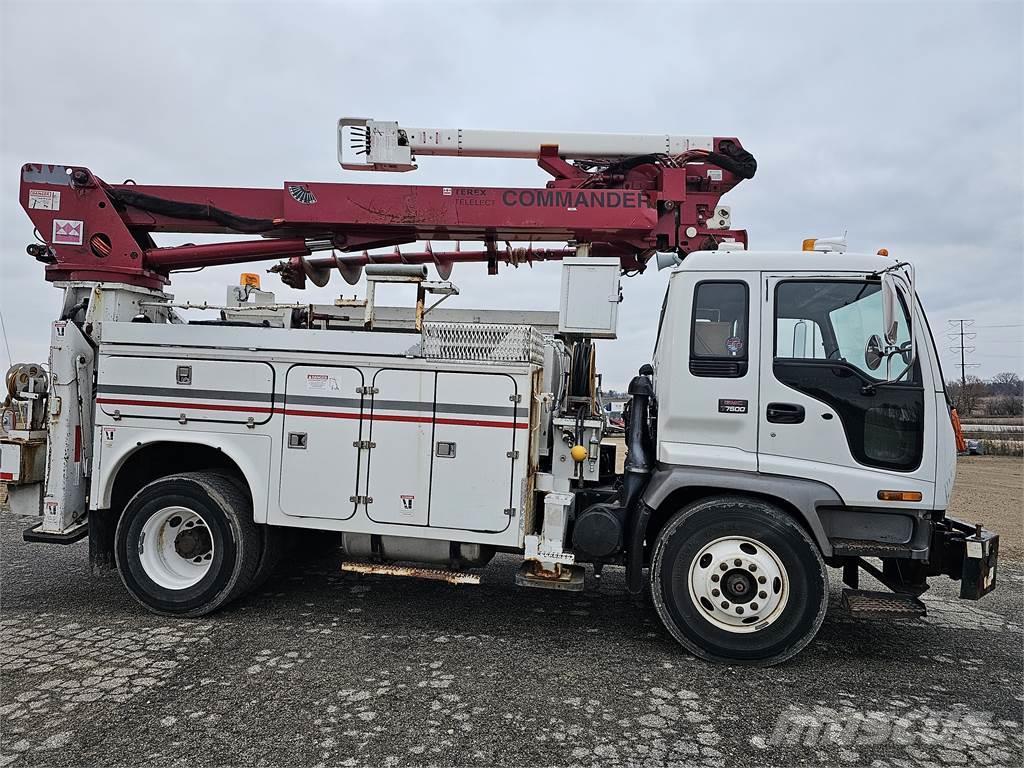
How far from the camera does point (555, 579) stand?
16.2 ft

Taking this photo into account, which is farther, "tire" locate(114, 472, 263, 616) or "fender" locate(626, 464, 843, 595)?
"tire" locate(114, 472, 263, 616)

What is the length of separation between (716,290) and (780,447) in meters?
1.18

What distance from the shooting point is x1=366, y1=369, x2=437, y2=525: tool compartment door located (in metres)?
4.99

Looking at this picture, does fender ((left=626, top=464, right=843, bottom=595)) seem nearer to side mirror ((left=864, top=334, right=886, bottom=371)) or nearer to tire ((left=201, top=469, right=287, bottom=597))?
side mirror ((left=864, top=334, right=886, bottom=371))

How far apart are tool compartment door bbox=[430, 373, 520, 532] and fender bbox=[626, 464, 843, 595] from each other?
923 mm

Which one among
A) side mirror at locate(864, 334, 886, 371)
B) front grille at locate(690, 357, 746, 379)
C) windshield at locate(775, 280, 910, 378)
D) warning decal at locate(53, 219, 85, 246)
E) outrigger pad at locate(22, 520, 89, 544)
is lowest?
outrigger pad at locate(22, 520, 89, 544)

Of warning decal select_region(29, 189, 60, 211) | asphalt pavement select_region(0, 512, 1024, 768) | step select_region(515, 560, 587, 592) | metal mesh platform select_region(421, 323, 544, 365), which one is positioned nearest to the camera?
asphalt pavement select_region(0, 512, 1024, 768)

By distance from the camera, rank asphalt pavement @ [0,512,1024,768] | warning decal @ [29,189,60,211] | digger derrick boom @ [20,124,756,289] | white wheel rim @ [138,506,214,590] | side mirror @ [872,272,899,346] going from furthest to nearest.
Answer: warning decal @ [29,189,60,211], digger derrick boom @ [20,124,756,289], white wheel rim @ [138,506,214,590], side mirror @ [872,272,899,346], asphalt pavement @ [0,512,1024,768]

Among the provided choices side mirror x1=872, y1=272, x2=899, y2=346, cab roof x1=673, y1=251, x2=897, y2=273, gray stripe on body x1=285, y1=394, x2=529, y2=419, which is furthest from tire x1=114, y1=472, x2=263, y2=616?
side mirror x1=872, y1=272, x2=899, y2=346

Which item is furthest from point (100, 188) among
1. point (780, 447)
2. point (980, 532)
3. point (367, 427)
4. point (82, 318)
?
point (980, 532)

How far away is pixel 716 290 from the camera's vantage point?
15.7 ft

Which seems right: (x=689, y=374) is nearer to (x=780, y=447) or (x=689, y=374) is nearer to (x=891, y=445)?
(x=780, y=447)

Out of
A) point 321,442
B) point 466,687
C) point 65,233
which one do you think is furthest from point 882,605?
point 65,233

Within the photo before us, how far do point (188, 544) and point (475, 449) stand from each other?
2427 mm
